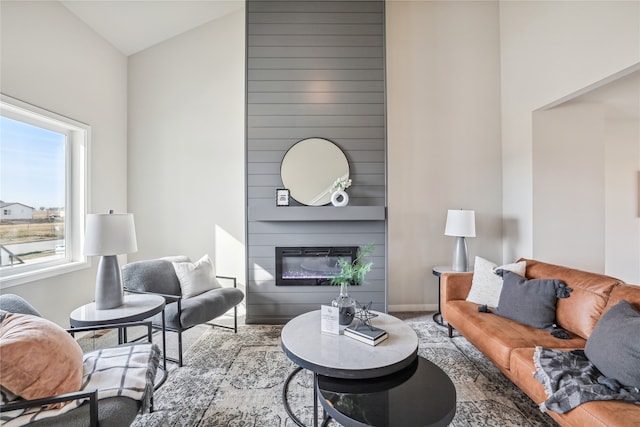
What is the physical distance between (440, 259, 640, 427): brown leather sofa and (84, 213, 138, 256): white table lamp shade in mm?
2712

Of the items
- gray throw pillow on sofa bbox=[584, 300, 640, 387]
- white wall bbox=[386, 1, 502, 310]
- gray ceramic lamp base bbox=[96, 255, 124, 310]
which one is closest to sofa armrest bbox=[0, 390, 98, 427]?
gray ceramic lamp base bbox=[96, 255, 124, 310]

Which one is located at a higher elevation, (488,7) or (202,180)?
(488,7)

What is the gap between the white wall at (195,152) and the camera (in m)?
3.74

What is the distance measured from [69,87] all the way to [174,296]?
7.45 ft

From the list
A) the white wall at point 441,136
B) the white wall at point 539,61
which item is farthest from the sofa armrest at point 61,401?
the white wall at point 539,61

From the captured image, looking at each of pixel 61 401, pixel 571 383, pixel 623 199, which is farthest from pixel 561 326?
pixel 623 199

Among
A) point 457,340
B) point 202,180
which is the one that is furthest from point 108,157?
point 457,340

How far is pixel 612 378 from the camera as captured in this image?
1.47 metres

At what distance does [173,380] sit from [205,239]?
1819 mm

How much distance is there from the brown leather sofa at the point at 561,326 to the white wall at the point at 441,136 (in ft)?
4.13

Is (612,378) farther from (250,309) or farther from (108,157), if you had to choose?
(108,157)

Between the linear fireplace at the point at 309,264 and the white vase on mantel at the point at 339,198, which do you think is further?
the linear fireplace at the point at 309,264

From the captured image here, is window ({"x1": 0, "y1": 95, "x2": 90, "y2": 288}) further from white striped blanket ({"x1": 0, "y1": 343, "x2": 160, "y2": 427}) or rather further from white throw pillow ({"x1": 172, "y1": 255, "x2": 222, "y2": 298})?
white striped blanket ({"x1": 0, "y1": 343, "x2": 160, "y2": 427})

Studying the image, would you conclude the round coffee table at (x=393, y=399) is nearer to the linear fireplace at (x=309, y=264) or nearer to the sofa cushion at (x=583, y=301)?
the sofa cushion at (x=583, y=301)
